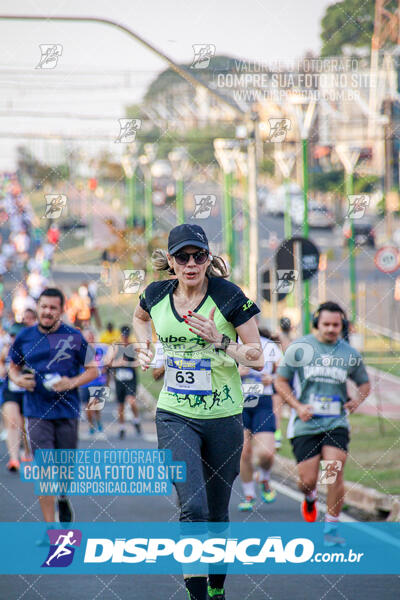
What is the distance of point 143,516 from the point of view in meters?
9.54

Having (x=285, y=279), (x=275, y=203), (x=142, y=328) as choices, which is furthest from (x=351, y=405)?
(x=275, y=203)

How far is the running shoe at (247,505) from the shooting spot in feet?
32.9

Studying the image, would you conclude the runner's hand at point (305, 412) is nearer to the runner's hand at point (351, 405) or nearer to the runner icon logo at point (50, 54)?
the runner's hand at point (351, 405)

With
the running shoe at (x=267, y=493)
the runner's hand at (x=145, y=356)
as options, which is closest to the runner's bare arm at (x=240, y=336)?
the runner's hand at (x=145, y=356)

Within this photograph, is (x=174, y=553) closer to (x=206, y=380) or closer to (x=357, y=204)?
(x=206, y=380)

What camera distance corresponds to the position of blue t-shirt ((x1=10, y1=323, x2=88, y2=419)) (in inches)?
308

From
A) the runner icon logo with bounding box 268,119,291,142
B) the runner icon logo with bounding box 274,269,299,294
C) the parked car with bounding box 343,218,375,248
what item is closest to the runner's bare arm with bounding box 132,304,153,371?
the runner icon logo with bounding box 268,119,291,142

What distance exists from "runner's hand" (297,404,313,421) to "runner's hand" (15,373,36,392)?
1918 mm

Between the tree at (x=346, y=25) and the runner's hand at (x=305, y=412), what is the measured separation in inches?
200

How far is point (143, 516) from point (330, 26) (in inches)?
232

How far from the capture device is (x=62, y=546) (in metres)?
7.31

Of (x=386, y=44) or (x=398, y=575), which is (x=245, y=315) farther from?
(x=386, y=44)

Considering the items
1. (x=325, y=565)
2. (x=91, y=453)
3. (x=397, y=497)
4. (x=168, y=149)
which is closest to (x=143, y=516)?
(x=91, y=453)

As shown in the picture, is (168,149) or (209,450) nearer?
(209,450)
